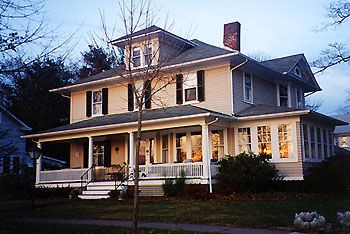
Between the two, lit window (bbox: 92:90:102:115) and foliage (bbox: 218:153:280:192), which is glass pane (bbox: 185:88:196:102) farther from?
lit window (bbox: 92:90:102:115)

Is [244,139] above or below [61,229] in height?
above

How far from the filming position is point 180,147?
2294cm

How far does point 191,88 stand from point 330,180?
8207 mm

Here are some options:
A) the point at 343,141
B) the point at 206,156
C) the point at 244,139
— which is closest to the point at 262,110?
the point at 244,139

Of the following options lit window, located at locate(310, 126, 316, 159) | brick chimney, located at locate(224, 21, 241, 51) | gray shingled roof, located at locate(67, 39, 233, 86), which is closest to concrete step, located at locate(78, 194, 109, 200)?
gray shingled roof, located at locate(67, 39, 233, 86)

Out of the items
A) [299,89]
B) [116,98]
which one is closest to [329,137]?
[299,89]

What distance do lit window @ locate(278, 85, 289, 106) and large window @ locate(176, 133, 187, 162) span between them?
655 centimetres

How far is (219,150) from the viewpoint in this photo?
21.9 metres

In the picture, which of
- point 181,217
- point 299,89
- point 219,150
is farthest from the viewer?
point 299,89

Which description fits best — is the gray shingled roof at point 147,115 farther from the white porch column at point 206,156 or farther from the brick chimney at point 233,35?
the brick chimney at point 233,35

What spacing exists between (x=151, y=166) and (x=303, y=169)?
7052 millimetres

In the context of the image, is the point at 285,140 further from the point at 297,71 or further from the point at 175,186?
the point at 297,71

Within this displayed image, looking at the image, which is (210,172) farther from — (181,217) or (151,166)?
(181,217)

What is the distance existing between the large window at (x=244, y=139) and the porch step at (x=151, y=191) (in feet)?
14.3
